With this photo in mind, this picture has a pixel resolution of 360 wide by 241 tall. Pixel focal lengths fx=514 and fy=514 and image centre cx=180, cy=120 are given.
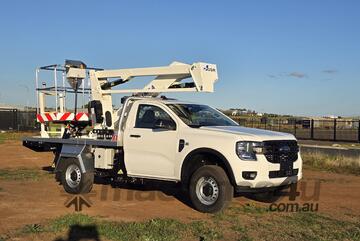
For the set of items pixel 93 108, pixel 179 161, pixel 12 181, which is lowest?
pixel 12 181

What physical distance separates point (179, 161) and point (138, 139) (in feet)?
3.82

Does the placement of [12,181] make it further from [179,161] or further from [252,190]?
[252,190]

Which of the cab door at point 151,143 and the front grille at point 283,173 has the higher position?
the cab door at point 151,143

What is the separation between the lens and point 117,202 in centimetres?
1030

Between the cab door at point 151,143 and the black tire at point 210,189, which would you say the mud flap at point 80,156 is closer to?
the cab door at point 151,143

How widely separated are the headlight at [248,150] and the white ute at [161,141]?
0.02 metres

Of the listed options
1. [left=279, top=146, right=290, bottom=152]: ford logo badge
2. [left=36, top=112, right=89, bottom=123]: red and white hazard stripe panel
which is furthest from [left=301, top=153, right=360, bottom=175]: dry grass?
[left=36, top=112, right=89, bottom=123]: red and white hazard stripe panel

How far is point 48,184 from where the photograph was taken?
13203mm

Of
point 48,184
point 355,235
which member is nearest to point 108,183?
point 48,184

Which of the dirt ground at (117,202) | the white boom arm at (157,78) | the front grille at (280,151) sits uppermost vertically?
the white boom arm at (157,78)

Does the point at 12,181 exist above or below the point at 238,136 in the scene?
below

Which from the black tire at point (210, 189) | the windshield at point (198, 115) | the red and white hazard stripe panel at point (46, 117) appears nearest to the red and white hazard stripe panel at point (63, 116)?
the red and white hazard stripe panel at point (46, 117)

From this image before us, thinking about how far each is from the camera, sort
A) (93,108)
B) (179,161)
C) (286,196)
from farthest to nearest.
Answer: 1. (93,108)
2. (286,196)
3. (179,161)

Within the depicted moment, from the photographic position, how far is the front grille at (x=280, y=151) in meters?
9.11
